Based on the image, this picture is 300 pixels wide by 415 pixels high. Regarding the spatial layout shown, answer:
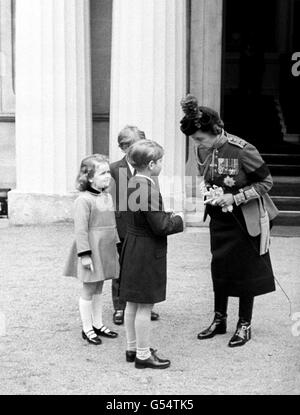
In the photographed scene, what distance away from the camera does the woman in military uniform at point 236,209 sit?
5.21 meters

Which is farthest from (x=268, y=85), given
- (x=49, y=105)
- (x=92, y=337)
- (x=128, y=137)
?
(x=92, y=337)

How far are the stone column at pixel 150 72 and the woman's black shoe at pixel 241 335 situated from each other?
167 inches

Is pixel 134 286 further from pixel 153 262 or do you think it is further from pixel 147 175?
pixel 147 175

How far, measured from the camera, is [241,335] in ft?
17.6

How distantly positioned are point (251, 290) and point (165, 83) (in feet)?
15.3

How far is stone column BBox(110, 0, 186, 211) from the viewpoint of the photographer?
928cm

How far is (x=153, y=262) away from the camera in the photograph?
487 cm

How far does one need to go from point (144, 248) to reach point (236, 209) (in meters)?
0.84

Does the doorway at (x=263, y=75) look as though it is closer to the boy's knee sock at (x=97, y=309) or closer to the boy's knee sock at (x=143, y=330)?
the boy's knee sock at (x=97, y=309)

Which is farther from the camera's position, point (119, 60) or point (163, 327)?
point (119, 60)

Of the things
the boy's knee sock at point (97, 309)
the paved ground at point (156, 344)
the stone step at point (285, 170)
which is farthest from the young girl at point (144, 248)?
the stone step at point (285, 170)

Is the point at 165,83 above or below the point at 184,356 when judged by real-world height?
above

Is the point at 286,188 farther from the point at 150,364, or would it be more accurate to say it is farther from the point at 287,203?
the point at 150,364
